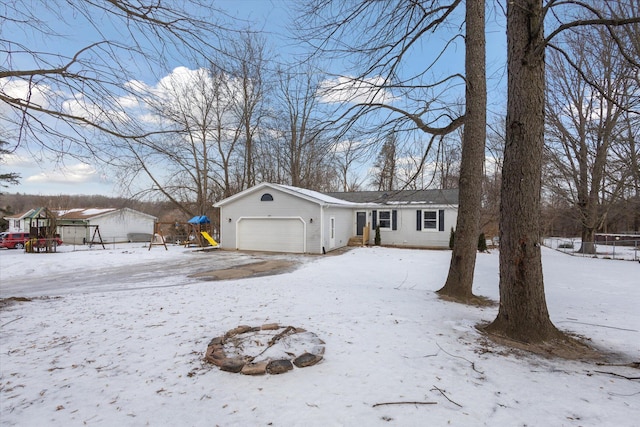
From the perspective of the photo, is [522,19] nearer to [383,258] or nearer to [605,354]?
[605,354]

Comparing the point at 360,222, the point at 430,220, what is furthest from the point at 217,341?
the point at 360,222

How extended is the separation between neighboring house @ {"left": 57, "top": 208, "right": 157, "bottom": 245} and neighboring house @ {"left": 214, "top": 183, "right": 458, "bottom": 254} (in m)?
16.4

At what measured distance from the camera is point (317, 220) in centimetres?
1557

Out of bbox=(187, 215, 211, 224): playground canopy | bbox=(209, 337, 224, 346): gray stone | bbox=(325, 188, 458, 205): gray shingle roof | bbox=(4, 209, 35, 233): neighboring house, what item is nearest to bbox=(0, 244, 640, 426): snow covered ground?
bbox=(209, 337, 224, 346): gray stone

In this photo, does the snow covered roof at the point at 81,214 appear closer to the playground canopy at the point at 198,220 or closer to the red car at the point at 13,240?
the red car at the point at 13,240

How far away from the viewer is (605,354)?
3.44 metres

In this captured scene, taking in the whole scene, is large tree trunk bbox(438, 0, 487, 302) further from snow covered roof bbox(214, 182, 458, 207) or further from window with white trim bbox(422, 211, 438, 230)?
A: window with white trim bbox(422, 211, 438, 230)

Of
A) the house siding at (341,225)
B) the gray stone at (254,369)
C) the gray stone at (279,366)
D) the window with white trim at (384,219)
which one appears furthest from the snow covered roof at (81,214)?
the gray stone at (279,366)

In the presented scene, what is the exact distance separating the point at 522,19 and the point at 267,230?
1424 centimetres

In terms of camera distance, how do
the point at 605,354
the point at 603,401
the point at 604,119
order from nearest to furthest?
the point at 603,401 → the point at 605,354 → the point at 604,119

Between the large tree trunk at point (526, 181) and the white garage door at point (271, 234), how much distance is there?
12.4 meters

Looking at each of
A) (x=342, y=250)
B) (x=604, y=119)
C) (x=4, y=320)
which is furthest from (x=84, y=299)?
(x=604, y=119)

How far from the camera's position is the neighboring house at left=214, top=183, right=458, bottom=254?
51.8 feet

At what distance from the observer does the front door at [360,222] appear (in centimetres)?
1984
